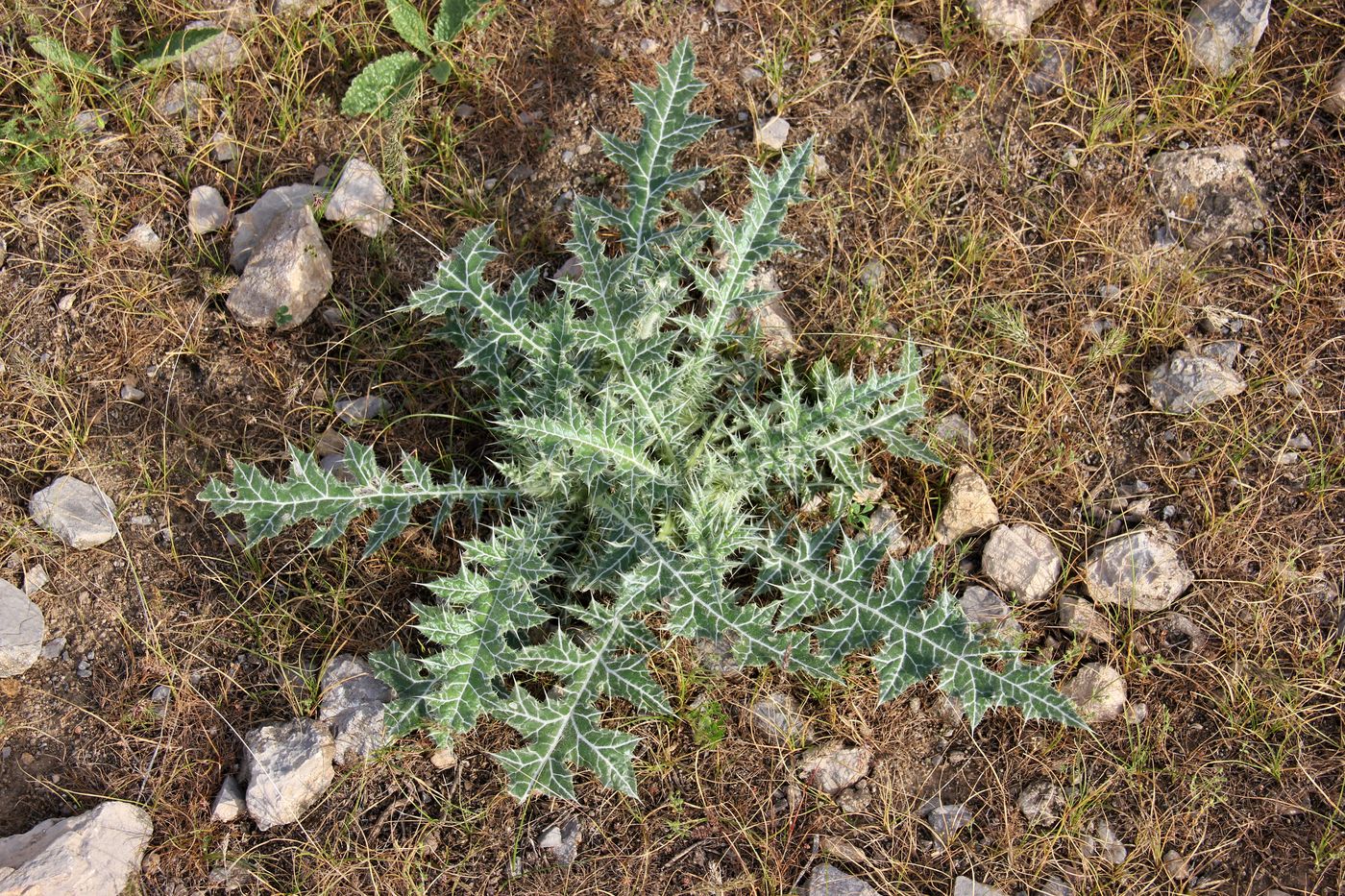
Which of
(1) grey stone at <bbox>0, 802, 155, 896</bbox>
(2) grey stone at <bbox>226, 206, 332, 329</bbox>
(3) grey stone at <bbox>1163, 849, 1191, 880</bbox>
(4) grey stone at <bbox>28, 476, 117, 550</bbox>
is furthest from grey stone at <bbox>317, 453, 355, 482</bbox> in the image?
(3) grey stone at <bbox>1163, 849, 1191, 880</bbox>

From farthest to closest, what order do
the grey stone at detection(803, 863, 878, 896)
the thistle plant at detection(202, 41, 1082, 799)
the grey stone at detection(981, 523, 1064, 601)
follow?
the grey stone at detection(981, 523, 1064, 601) < the grey stone at detection(803, 863, 878, 896) < the thistle plant at detection(202, 41, 1082, 799)

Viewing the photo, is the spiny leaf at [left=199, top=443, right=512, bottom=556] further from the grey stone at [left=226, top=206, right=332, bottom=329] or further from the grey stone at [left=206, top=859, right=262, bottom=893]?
the grey stone at [left=206, top=859, right=262, bottom=893]

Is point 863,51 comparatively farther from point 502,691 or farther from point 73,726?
point 73,726

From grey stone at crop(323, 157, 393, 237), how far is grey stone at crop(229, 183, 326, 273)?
7cm

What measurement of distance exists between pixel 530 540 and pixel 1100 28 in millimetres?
2339

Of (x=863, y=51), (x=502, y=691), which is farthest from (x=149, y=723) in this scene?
(x=863, y=51)

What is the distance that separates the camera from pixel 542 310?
2.66m

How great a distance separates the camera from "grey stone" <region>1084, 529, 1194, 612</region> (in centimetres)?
260

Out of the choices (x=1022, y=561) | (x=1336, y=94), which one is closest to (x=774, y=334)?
(x=1022, y=561)

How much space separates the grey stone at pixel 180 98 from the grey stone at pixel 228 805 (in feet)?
6.76

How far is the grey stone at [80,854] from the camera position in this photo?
2309 mm

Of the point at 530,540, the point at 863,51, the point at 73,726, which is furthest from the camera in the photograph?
the point at 863,51

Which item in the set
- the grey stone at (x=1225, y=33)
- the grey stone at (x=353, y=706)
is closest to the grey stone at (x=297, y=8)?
the grey stone at (x=353, y=706)

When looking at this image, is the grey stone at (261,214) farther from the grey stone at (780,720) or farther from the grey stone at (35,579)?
the grey stone at (780,720)
